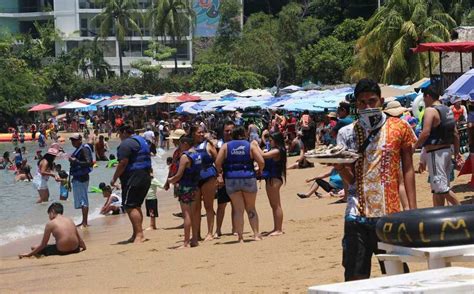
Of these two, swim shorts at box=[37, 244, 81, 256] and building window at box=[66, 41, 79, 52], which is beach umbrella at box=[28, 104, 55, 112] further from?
swim shorts at box=[37, 244, 81, 256]

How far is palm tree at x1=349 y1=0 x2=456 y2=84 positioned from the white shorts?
24127 millimetres

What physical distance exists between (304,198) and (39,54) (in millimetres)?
62976

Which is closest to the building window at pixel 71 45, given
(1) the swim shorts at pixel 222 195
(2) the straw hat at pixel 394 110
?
(1) the swim shorts at pixel 222 195

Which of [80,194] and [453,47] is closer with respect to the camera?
[80,194]

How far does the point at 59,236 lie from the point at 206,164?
2121 millimetres

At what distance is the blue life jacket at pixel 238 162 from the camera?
1062 cm

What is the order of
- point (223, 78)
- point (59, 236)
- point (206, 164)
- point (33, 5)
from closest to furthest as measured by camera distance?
point (206, 164)
point (59, 236)
point (223, 78)
point (33, 5)

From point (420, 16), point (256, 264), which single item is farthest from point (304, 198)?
point (420, 16)

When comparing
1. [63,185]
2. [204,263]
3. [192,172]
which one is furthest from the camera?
[63,185]

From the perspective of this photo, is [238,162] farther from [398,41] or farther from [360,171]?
[398,41]

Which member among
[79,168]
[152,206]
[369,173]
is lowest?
[152,206]

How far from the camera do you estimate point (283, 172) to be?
11.3 m

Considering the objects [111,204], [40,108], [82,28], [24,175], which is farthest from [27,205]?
[82,28]

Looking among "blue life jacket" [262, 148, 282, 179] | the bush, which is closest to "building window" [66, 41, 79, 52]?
the bush
